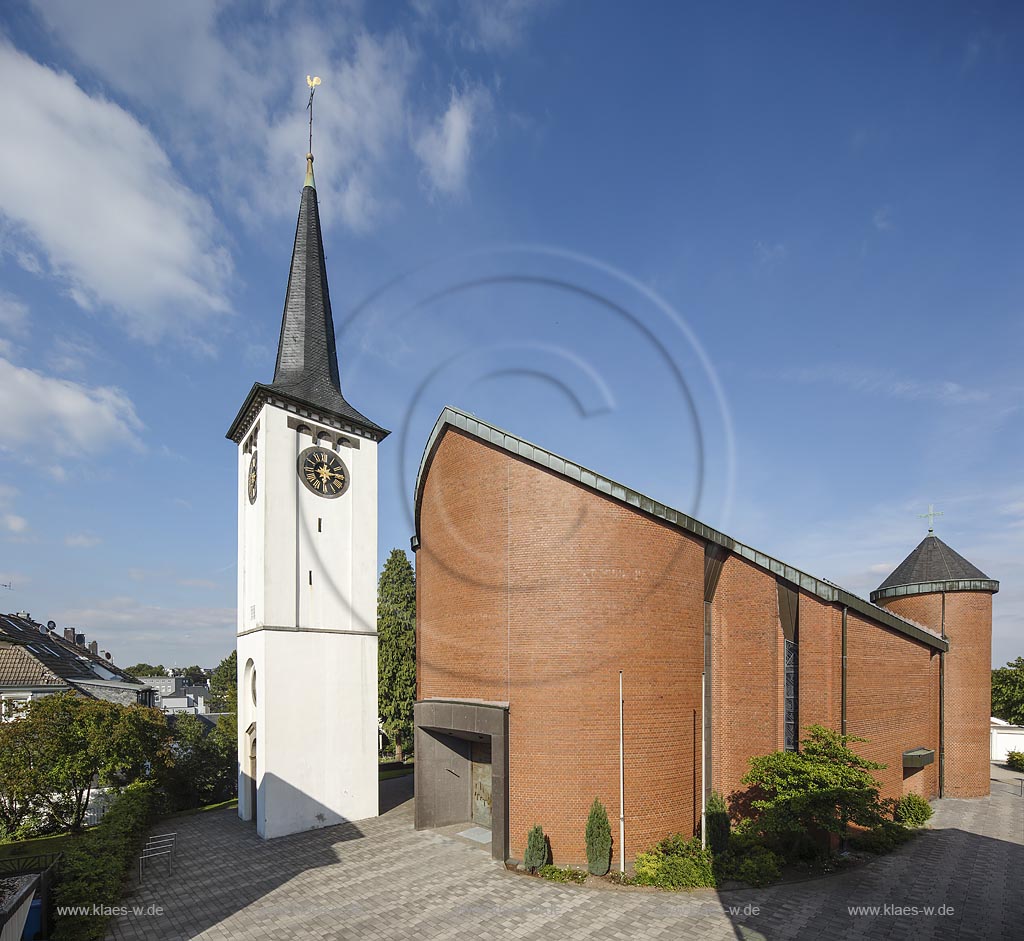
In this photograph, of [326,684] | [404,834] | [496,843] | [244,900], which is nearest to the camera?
[244,900]

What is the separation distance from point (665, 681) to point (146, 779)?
18936 mm

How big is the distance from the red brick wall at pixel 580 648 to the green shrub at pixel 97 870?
32.0 feet

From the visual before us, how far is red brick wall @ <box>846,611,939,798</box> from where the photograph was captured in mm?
19500

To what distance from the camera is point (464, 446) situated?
2106cm

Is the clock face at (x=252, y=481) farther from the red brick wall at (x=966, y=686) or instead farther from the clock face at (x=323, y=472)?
the red brick wall at (x=966, y=686)

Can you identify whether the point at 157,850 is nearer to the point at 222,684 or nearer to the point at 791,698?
the point at 791,698

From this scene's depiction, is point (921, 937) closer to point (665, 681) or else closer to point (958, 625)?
point (665, 681)

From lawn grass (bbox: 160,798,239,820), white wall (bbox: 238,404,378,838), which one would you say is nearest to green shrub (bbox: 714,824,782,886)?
white wall (bbox: 238,404,378,838)

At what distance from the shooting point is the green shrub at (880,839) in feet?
59.2

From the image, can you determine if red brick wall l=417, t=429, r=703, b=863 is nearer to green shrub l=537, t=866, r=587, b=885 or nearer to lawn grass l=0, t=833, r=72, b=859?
green shrub l=537, t=866, r=587, b=885

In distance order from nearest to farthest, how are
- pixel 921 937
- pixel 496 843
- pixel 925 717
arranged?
pixel 921 937 → pixel 496 843 → pixel 925 717

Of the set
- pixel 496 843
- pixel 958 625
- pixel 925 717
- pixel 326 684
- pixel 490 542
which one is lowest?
pixel 496 843

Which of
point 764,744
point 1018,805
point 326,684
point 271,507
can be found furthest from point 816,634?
point 271,507

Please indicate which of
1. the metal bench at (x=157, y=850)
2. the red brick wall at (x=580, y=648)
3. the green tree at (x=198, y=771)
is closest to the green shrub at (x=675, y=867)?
the red brick wall at (x=580, y=648)
